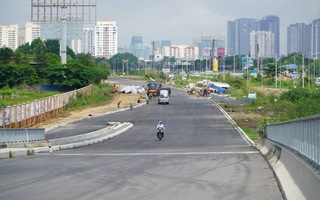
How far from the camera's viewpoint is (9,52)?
354ft

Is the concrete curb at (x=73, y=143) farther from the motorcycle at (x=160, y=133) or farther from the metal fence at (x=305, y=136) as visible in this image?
the metal fence at (x=305, y=136)

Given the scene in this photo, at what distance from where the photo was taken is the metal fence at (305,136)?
10562 millimetres

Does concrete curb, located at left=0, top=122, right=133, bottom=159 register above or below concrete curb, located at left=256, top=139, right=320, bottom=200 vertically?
below

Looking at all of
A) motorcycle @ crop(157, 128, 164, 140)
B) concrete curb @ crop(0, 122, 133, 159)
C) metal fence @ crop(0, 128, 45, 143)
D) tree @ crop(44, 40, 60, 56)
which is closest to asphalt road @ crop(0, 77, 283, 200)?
→ concrete curb @ crop(0, 122, 133, 159)

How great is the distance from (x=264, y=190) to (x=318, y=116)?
182 inches

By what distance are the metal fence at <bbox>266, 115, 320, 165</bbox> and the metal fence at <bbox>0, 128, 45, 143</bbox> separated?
15.7 m

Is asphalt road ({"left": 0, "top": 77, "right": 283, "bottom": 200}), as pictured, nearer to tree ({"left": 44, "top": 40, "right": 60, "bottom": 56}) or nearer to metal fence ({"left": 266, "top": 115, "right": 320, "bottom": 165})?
metal fence ({"left": 266, "top": 115, "right": 320, "bottom": 165})

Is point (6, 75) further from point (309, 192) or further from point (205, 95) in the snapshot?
point (309, 192)

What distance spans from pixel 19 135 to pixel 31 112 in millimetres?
19410

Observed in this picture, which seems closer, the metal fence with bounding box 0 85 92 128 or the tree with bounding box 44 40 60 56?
the metal fence with bounding box 0 85 92 128

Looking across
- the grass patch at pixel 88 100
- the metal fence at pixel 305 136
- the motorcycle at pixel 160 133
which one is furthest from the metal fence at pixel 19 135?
the grass patch at pixel 88 100

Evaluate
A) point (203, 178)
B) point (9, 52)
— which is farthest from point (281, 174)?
point (9, 52)

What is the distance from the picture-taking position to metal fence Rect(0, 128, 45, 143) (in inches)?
1138

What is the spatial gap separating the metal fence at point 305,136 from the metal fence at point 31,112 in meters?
28.3
